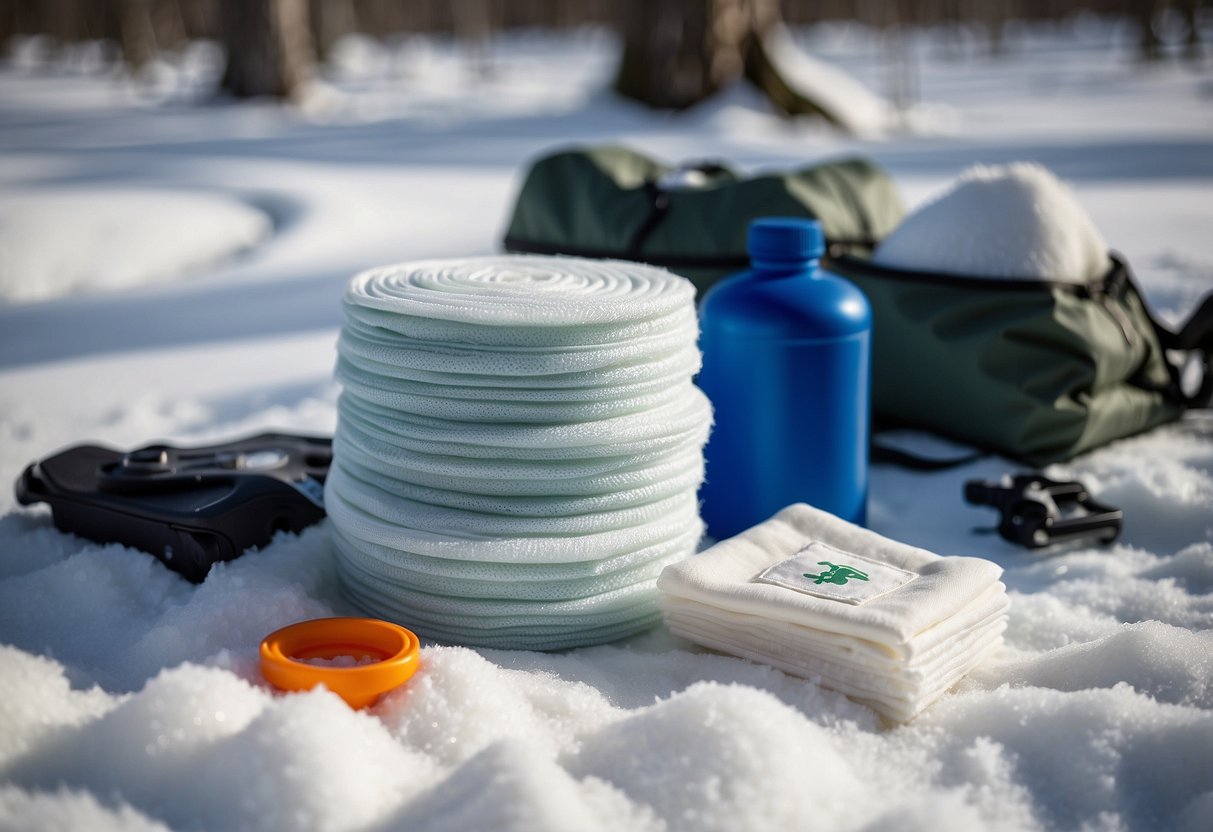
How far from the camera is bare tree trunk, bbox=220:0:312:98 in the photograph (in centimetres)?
930

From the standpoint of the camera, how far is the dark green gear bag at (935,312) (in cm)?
224

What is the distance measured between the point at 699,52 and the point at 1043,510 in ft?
20.2

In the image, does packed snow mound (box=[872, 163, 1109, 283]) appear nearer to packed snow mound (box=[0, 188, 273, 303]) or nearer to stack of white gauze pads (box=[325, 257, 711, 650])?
stack of white gauze pads (box=[325, 257, 711, 650])

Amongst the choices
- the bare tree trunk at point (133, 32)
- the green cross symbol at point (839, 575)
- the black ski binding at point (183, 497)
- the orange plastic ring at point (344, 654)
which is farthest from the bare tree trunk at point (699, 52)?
the bare tree trunk at point (133, 32)

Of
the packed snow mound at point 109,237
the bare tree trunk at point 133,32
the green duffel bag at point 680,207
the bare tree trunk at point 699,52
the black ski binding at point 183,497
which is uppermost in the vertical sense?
the bare tree trunk at point 133,32

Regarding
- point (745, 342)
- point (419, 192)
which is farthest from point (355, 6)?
point (745, 342)

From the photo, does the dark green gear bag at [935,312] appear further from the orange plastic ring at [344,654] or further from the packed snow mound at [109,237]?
the packed snow mound at [109,237]

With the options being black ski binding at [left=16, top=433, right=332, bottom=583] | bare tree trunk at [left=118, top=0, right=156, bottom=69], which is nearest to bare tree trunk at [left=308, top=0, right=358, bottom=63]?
bare tree trunk at [left=118, top=0, right=156, bottom=69]

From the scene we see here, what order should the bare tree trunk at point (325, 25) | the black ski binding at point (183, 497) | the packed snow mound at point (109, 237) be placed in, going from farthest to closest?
the bare tree trunk at point (325, 25)
the packed snow mound at point (109, 237)
the black ski binding at point (183, 497)

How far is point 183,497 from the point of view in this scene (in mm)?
1767

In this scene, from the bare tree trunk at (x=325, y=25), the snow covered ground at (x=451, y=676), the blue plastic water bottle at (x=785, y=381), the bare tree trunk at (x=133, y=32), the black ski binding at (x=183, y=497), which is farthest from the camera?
the bare tree trunk at (x=325, y=25)

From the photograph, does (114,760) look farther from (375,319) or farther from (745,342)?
(745,342)

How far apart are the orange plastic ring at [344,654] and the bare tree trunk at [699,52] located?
6.62 metres

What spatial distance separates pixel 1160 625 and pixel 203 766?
122 cm
